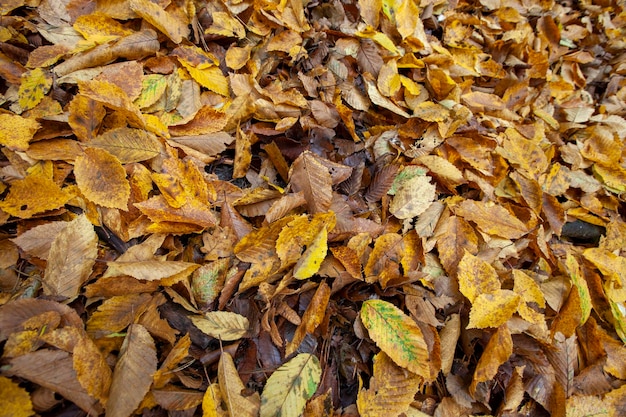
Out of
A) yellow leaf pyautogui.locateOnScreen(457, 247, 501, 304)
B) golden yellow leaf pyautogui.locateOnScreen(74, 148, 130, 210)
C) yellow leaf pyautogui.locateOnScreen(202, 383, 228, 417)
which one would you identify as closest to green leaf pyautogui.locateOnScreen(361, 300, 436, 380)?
yellow leaf pyautogui.locateOnScreen(457, 247, 501, 304)

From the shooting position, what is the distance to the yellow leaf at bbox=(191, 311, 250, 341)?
1223 millimetres

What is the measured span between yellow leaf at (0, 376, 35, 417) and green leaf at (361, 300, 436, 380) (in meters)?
0.99

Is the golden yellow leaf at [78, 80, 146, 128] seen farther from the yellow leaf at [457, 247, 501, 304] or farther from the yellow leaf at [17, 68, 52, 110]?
the yellow leaf at [457, 247, 501, 304]

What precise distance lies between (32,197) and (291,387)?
3.42ft

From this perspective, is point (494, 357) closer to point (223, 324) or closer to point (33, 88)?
point (223, 324)

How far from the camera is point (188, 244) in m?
1.39

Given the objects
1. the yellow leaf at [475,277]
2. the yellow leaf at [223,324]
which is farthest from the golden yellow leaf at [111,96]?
the yellow leaf at [475,277]

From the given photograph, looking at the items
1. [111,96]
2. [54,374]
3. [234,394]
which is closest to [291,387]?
[234,394]

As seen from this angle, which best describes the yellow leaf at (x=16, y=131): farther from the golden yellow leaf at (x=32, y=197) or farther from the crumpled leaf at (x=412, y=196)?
the crumpled leaf at (x=412, y=196)

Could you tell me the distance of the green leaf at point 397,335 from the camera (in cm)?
126

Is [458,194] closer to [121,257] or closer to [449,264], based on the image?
[449,264]

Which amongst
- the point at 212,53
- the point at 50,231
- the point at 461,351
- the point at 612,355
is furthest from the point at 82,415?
the point at 612,355

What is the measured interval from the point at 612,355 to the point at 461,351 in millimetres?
689

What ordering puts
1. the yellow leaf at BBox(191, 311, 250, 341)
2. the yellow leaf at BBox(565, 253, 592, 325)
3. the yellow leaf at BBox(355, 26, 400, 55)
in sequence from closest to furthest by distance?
the yellow leaf at BBox(191, 311, 250, 341) < the yellow leaf at BBox(565, 253, 592, 325) < the yellow leaf at BBox(355, 26, 400, 55)
